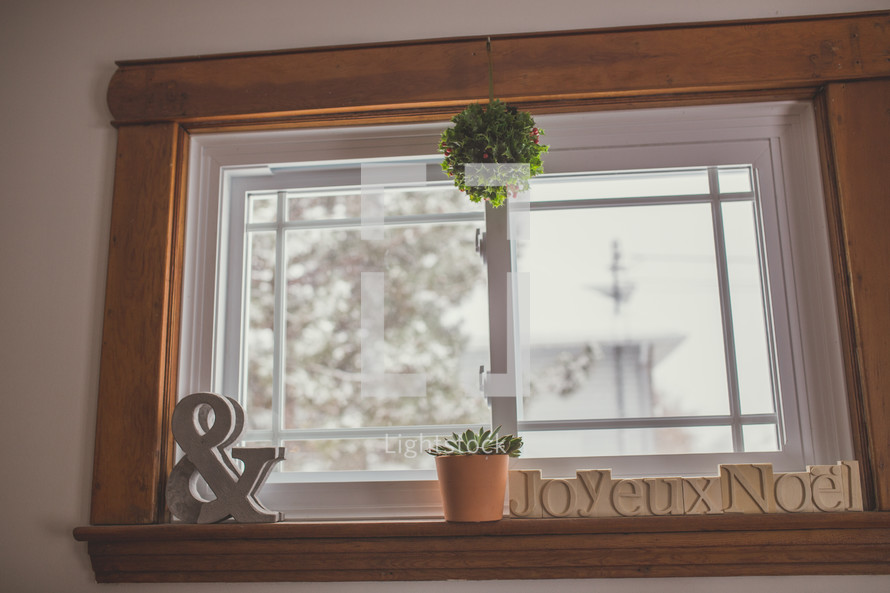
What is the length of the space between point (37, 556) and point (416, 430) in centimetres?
94

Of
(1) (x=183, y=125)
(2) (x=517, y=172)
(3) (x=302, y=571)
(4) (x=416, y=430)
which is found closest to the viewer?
(2) (x=517, y=172)

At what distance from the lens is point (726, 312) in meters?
1.77

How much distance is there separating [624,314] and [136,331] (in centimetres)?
121

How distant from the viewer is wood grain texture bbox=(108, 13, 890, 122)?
177 centimetres

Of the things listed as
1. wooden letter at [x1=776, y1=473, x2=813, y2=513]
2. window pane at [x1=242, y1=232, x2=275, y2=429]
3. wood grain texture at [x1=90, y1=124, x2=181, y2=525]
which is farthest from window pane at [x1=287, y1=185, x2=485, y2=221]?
wooden letter at [x1=776, y1=473, x2=813, y2=513]

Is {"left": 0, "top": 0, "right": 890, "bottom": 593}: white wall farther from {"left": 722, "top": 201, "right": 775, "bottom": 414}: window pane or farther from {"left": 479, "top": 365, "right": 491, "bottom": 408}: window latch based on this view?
{"left": 722, "top": 201, "right": 775, "bottom": 414}: window pane

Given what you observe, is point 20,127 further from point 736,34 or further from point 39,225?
point 736,34

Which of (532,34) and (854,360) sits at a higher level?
(532,34)

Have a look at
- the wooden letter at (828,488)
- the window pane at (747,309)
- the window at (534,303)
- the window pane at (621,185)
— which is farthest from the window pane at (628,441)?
the window pane at (621,185)

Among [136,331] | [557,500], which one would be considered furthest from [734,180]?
[136,331]

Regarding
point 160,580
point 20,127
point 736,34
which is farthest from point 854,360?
point 20,127

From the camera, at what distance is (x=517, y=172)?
149cm

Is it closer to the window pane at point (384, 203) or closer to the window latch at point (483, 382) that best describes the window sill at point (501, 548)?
the window latch at point (483, 382)

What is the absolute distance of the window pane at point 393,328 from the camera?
70.3 inches
